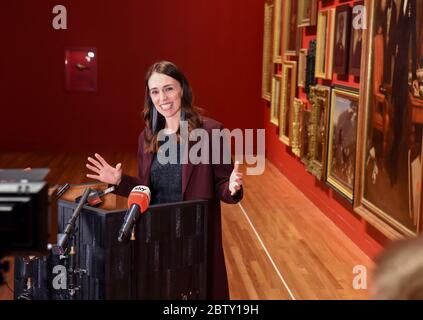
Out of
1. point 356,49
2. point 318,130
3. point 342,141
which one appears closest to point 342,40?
point 356,49

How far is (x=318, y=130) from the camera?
725 centimetres

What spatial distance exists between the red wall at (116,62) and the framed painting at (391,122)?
5828 mm

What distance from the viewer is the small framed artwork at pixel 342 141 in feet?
19.9

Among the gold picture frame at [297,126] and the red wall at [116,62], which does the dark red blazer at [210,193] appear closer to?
the gold picture frame at [297,126]

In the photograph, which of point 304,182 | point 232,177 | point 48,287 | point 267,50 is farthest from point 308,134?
point 48,287

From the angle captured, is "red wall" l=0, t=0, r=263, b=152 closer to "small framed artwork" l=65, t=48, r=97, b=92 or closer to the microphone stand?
"small framed artwork" l=65, t=48, r=97, b=92

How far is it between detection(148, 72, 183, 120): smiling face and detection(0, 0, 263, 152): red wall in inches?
330

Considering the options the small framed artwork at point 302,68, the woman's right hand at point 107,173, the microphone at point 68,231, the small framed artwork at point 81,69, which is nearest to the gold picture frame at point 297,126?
the small framed artwork at point 302,68

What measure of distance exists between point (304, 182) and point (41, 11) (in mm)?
5883

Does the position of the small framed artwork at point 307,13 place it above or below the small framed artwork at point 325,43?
above

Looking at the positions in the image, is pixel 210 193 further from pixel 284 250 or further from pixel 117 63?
pixel 117 63

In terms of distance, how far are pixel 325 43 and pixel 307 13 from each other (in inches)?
40.6

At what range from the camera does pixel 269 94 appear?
10.7m

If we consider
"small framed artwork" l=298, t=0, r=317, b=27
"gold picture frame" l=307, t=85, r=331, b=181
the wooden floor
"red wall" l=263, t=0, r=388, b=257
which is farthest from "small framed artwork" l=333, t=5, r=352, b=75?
the wooden floor
